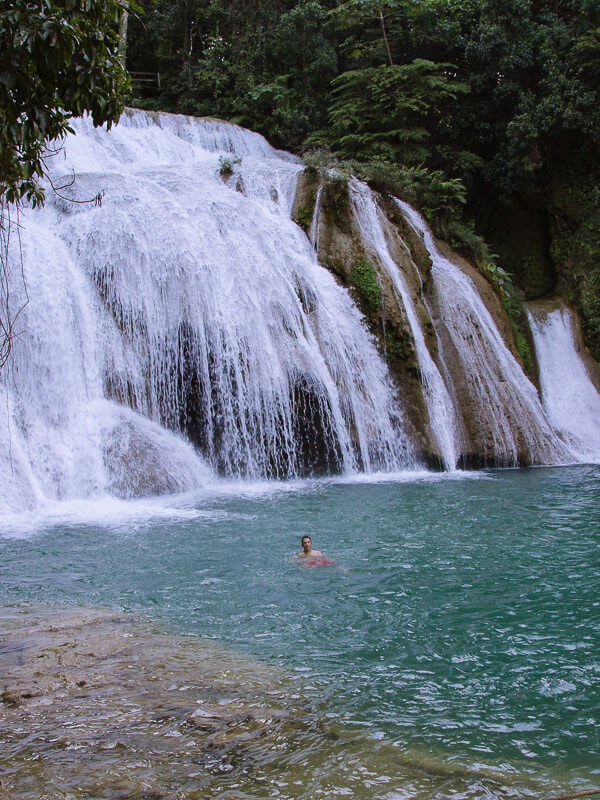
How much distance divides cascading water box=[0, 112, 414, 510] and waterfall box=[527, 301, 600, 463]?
16.8 feet

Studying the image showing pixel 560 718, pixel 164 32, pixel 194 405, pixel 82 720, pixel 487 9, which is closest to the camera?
pixel 82 720

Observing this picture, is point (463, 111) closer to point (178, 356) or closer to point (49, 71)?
point (178, 356)

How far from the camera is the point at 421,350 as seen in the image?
14891mm

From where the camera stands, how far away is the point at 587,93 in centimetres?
1941

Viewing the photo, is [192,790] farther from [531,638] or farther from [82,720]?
[531,638]

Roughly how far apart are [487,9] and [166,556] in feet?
67.1

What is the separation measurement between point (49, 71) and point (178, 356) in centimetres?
871

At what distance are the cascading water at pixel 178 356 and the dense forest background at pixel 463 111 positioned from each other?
4.64m

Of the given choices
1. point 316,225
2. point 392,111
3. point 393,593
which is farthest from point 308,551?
point 392,111

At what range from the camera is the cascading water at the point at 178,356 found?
11164 mm

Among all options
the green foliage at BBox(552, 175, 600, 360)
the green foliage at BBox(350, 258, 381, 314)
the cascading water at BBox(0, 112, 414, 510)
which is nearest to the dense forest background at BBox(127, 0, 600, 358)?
the green foliage at BBox(552, 175, 600, 360)

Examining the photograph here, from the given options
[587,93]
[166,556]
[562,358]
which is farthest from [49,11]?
[587,93]

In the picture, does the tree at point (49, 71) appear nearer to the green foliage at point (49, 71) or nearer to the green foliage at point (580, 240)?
the green foliage at point (49, 71)

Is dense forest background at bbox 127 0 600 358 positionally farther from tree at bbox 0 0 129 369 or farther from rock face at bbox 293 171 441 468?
tree at bbox 0 0 129 369
